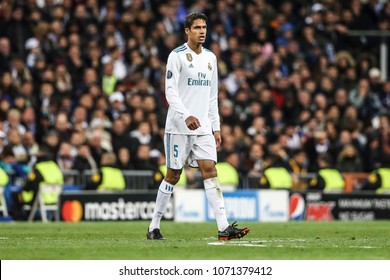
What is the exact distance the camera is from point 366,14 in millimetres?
33625

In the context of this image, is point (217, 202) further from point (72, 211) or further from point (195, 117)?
point (72, 211)

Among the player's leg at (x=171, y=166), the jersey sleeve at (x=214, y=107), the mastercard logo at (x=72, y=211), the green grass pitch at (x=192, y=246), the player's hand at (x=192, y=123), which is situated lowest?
the green grass pitch at (x=192, y=246)

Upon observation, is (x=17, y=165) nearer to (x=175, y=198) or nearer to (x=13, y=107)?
(x=13, y=107)

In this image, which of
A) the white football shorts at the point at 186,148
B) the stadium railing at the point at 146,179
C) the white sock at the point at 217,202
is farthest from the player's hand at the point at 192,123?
the stadium railing at the point at 146,179

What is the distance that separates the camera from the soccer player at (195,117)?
14.3 m

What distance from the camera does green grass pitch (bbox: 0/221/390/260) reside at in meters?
12.0

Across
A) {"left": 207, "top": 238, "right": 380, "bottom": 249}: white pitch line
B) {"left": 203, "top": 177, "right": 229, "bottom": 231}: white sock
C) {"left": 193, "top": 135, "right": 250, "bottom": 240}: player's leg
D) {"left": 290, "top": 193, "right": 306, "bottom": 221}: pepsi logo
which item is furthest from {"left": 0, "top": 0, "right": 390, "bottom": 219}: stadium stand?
{"left": 207, "top": 238, "right": 380, "bottom": 249}: white pitch line

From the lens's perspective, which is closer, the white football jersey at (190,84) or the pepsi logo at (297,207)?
the white football jersey at (190,84)

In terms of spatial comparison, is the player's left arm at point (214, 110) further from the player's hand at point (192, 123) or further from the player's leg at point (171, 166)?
the player's hand at point (192, 123)

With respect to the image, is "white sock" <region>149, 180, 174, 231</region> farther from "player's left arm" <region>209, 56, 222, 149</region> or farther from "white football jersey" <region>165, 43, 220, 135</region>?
"player's left arm" <region>209, 56, 222, 149</region>

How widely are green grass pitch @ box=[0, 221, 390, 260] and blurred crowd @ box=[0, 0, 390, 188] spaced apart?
27.1 feet

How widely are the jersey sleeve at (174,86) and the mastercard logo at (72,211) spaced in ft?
33.5

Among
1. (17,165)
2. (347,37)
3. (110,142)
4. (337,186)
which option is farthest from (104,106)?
(347,37)

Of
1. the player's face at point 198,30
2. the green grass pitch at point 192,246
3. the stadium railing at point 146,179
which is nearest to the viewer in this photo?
the green grass pitch at point 192,246
